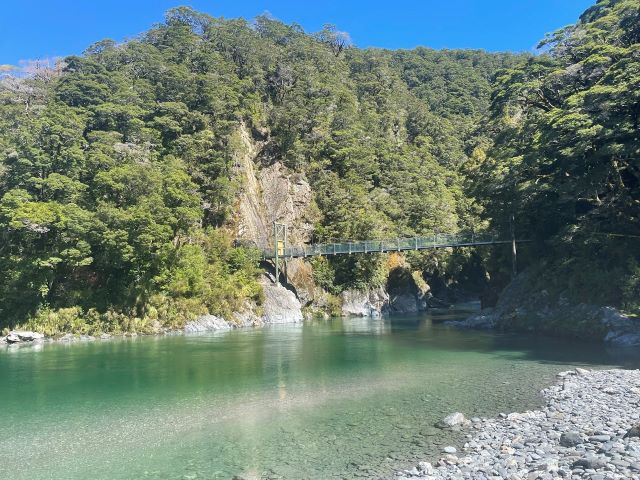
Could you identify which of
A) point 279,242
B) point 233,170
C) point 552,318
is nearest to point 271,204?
point 279,242

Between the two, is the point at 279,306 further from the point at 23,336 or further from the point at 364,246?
the point at 23,336

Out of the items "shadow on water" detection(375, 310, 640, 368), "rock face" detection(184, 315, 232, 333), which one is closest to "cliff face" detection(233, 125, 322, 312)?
"rock face" detection(184, 315, 232, 333)

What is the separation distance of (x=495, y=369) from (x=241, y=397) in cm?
728

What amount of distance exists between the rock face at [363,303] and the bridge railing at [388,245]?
512 cm

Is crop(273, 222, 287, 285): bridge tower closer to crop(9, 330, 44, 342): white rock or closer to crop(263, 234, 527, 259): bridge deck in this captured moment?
crop(263, 234, 527, 259): bridge deck

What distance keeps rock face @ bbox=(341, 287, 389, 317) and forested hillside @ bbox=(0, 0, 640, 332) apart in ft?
3.24

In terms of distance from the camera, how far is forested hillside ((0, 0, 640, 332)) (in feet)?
69.3

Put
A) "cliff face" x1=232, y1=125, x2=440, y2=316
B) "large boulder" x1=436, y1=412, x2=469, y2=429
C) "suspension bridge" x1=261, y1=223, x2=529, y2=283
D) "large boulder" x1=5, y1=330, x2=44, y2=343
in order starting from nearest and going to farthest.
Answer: "large boulder" x1=436, y1=412, x2=469, y2=429 < "large boulder" x1=5, y1=330, x2=44, y2=343 < "suspension bridge" x1=261, y1=223, x2=529, y2=283 < "cliff face" x1=232, y1=125, x2=440, y2=316

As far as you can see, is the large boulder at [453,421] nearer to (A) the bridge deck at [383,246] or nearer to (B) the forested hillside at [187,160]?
(B) the forested hillside at [187,160]

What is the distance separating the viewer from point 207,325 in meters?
28.8

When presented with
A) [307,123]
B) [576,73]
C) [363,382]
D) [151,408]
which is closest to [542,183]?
[576,73]

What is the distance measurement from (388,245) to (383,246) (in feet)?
1.27

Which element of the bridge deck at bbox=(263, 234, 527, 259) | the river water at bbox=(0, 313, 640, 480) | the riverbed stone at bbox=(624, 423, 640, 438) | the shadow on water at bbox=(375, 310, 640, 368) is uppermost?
the bridge deck at bbox=(263, 234, 527, 259)

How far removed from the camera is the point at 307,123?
44.8 meters
